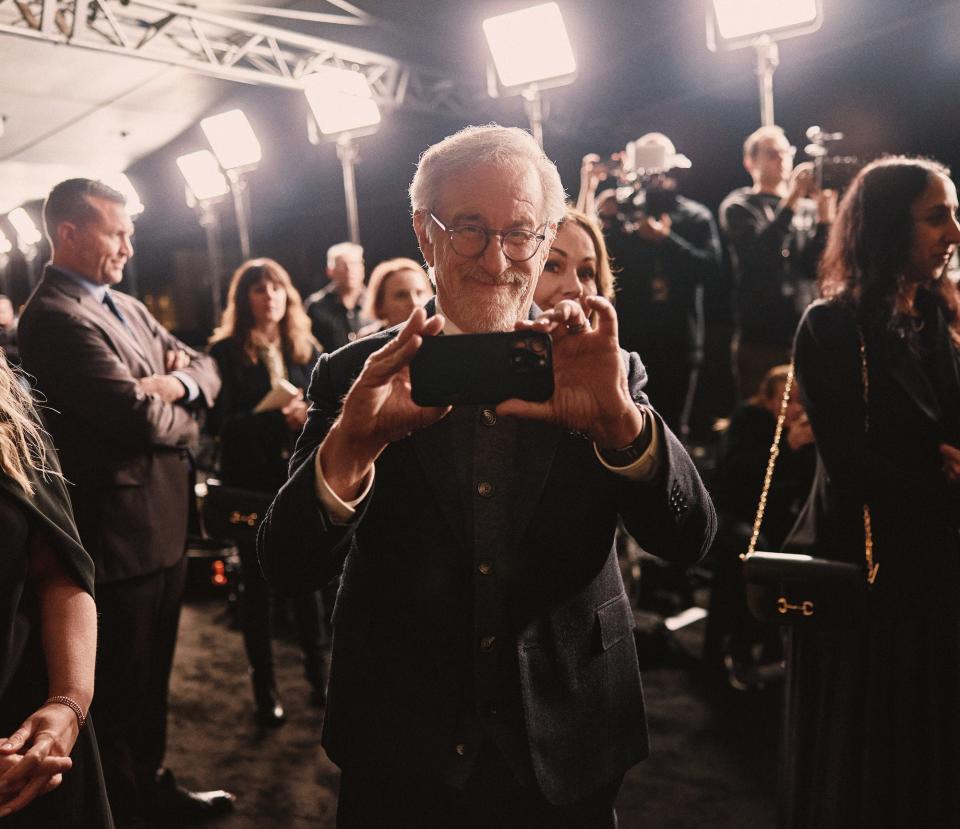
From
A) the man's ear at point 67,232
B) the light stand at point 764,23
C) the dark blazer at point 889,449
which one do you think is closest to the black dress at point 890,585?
the dark blazer at point 889,449

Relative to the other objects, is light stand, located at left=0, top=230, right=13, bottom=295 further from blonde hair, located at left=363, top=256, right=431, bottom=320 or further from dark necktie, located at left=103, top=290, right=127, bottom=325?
dark necktie, located at left=103, top=290, right=127, bottom=325

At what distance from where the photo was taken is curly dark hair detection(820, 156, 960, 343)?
175 cm

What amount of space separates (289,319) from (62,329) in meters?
1.10

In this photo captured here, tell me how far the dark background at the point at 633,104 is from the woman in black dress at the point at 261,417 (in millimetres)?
2053

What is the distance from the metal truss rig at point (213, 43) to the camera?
5.77 metres

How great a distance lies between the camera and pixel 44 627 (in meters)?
1.14

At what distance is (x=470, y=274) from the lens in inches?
43.4

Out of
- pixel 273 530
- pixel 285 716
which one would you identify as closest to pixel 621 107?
pixel 285 716

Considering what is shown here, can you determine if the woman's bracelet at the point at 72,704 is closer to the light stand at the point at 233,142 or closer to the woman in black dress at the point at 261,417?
the woman in black dress at the point at 261,417

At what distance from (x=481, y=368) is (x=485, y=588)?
0.99 feet

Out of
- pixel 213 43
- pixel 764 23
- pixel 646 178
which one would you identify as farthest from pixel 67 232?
pixel 213 43

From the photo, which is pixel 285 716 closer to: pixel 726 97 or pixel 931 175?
pixel 931 175

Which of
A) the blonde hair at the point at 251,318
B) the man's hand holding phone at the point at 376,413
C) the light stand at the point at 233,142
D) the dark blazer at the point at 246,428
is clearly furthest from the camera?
the light stand at the point at 233,142

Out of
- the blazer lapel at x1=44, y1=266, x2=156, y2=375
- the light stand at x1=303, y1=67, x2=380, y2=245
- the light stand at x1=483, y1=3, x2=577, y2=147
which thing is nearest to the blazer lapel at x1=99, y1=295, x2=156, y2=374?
the blazer lapel at x1=44, y1=266, x2=156, y2=375
